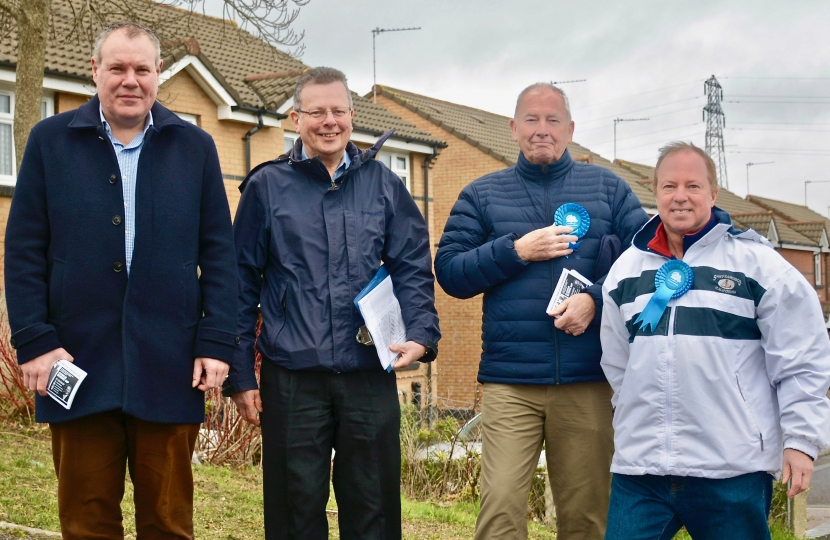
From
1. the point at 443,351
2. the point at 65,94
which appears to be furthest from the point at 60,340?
the point at 443,351

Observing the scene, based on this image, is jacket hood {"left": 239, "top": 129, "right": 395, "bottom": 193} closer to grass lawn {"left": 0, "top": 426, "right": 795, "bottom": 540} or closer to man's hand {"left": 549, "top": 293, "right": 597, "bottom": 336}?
man's hand {"left": 549, "top": 293, "right": 597, "bottom": 336}

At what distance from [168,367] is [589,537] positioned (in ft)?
6.60

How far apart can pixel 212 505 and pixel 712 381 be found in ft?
13.3

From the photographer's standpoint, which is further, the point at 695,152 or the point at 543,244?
the point at 543,244

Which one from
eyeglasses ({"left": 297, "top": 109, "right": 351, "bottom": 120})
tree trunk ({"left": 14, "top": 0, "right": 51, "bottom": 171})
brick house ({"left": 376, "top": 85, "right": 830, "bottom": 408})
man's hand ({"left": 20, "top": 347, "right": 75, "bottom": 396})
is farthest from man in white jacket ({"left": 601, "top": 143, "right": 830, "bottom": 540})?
brick house ({"left": 376, "top": 85, "right": 830, "bottom": 408})

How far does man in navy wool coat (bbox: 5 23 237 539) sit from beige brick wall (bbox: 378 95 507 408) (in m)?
22.5

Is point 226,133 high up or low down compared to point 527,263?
up

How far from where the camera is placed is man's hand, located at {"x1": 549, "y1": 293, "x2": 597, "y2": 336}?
384cm

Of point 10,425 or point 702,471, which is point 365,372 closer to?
point 702,471

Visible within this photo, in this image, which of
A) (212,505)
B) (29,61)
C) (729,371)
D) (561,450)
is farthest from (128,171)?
(29,61)

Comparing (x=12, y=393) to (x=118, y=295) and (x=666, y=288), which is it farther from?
(x=666, y=288)

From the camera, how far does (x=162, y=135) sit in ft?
11.0

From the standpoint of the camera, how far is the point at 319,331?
3635 millimetres

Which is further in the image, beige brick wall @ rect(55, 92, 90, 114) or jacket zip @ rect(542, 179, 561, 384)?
beige brick wall @ rect(55, 92, 90, 114)
